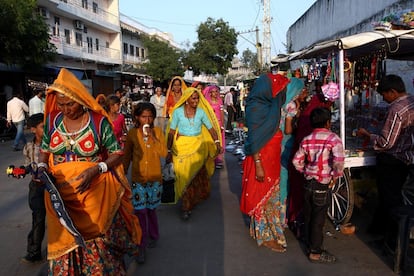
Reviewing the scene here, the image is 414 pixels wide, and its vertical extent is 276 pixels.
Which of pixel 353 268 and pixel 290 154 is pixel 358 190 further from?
pixel 353 268

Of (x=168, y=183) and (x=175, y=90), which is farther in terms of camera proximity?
(x=175, y=90)

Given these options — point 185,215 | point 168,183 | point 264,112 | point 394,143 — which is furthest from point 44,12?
point 394,143

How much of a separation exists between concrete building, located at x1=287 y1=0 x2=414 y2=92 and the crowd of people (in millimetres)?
2817

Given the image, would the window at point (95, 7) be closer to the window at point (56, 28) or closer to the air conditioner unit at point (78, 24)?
the air conditioner unit at point (78, 24)

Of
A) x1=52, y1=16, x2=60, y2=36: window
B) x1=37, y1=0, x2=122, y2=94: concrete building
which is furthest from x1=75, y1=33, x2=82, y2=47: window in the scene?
x1=52, y1=16, x2=60, y2=36: window

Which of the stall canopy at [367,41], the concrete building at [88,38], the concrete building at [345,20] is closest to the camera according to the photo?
the stall canopy at [367,41]

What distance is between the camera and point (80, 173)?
97.5 inches

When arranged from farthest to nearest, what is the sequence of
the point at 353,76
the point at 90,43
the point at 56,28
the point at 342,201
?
the point at 90,43
the point at 56,28
the point at 353,76
the point at 342,201

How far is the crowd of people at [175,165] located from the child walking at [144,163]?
0.03 feet

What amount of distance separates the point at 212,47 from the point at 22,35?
60.4 feet

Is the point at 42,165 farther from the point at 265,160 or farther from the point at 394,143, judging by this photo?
the point at 394,143

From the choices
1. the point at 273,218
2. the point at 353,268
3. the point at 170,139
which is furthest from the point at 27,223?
the point at 353,268

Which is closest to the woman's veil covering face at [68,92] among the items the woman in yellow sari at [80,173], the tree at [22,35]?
the woman in yellow sari at [80,173]

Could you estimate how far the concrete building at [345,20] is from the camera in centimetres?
741
